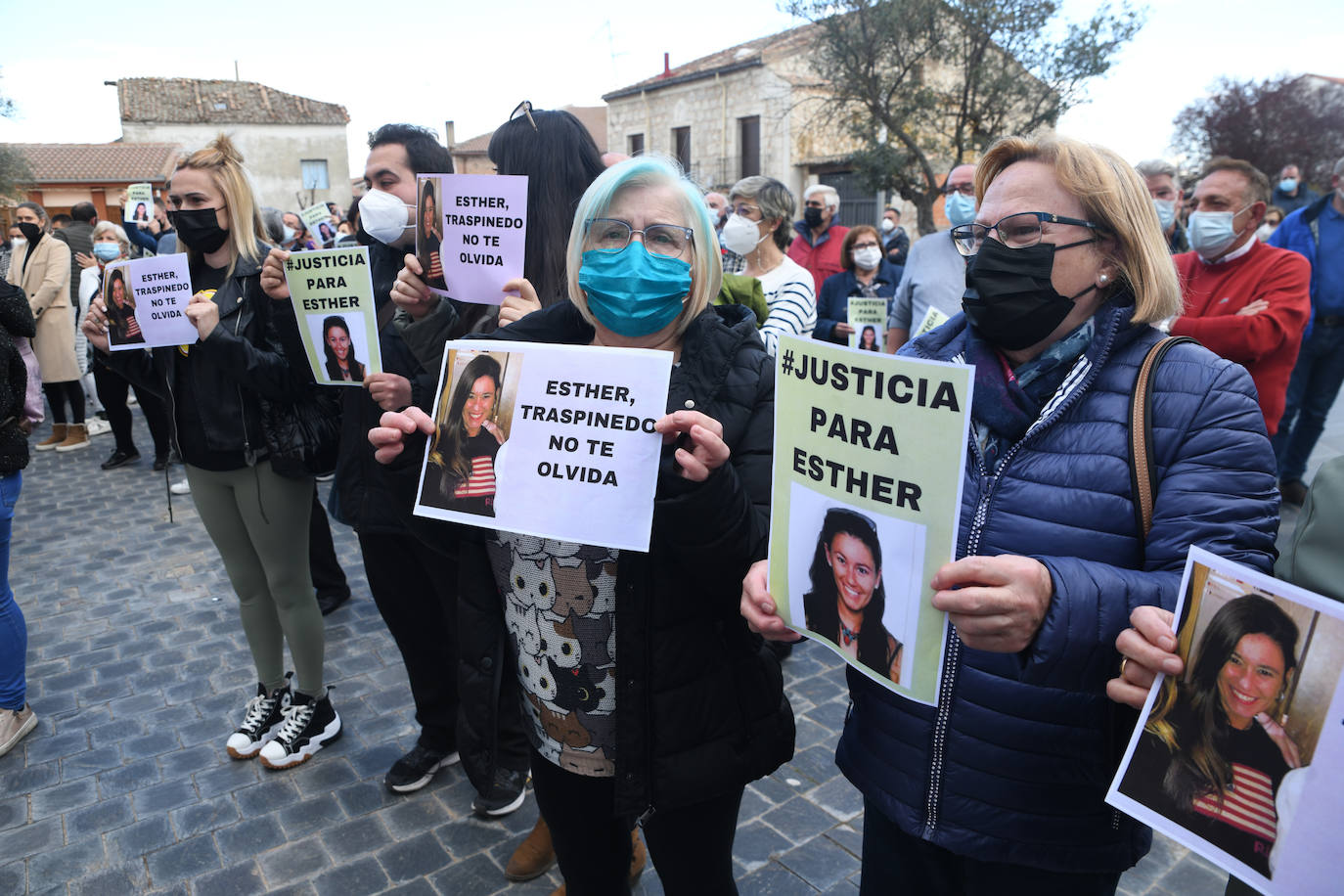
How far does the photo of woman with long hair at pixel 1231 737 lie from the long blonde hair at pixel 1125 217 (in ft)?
2.12

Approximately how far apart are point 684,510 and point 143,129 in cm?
5192

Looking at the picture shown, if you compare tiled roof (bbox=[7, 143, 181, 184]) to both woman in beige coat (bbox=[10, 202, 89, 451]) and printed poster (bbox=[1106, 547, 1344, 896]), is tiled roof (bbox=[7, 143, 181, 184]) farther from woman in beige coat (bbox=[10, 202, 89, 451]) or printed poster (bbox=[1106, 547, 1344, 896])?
printed poster (bbox=[1106, 547, 1344, 896])

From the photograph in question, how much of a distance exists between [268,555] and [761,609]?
253 cm

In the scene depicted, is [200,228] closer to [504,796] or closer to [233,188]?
[233,188]

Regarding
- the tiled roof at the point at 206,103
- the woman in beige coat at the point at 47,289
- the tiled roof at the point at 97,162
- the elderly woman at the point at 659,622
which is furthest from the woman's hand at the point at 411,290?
the tiled roof at the point at 206,103

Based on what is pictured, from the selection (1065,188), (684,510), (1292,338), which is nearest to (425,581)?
(684,510)

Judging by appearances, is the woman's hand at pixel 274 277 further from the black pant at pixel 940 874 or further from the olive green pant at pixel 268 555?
the black pant at pixel 940 874

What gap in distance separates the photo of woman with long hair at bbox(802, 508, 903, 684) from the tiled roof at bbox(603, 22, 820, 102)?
31856 millimetres

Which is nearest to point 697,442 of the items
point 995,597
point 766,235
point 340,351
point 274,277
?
point 995,597

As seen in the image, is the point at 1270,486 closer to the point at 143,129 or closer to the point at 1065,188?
the point at 1065,188

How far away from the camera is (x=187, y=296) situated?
124 inches

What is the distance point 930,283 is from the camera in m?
4.64

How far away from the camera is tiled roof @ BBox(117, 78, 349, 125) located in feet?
140

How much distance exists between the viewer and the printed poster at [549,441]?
1599 millimetres
